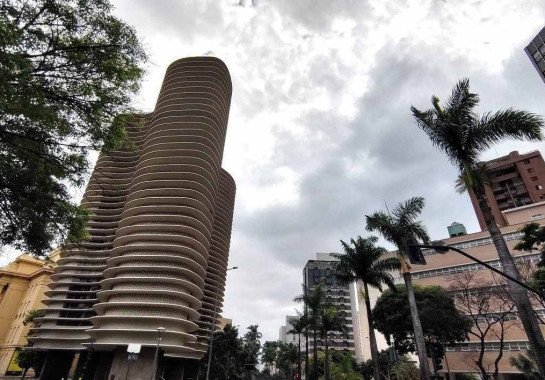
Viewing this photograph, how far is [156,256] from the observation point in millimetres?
41188

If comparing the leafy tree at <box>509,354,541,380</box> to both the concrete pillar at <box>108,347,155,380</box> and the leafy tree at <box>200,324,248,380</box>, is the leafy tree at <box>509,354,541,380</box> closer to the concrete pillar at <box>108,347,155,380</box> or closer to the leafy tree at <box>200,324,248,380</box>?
the concrete pillar at <box>108,347,155,380</box>

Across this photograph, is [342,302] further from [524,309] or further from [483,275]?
[524,309]

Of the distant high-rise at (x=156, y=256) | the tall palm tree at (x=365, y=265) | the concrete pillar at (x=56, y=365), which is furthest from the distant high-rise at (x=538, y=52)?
the concrete pillar at (x=56, y=365)

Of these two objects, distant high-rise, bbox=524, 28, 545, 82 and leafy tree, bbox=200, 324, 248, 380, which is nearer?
distant high-rise, bbox=524, 28, 545, 82

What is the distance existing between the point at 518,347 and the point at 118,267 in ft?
188

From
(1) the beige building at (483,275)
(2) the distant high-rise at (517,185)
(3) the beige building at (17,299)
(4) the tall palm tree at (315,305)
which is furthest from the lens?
(2) the distant high-rise at (517,185)

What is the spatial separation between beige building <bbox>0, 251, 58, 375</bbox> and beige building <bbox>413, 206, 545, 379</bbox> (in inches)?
2965

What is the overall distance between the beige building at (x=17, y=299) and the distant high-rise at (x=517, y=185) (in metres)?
97.2

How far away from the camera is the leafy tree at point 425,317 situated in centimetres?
3912

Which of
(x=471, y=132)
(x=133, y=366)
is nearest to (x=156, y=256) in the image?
(x=133, y=366)

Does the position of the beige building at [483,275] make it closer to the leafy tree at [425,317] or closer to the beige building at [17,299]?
the leafy tree at [425,317]

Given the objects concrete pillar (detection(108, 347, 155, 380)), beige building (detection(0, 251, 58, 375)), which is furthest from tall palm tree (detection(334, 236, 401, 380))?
beige building (detection(0, 251, 58, 375))

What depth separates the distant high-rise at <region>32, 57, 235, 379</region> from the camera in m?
38.4

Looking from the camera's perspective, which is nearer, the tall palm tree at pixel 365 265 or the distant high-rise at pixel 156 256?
the tall palm tree at pixel 365 265
